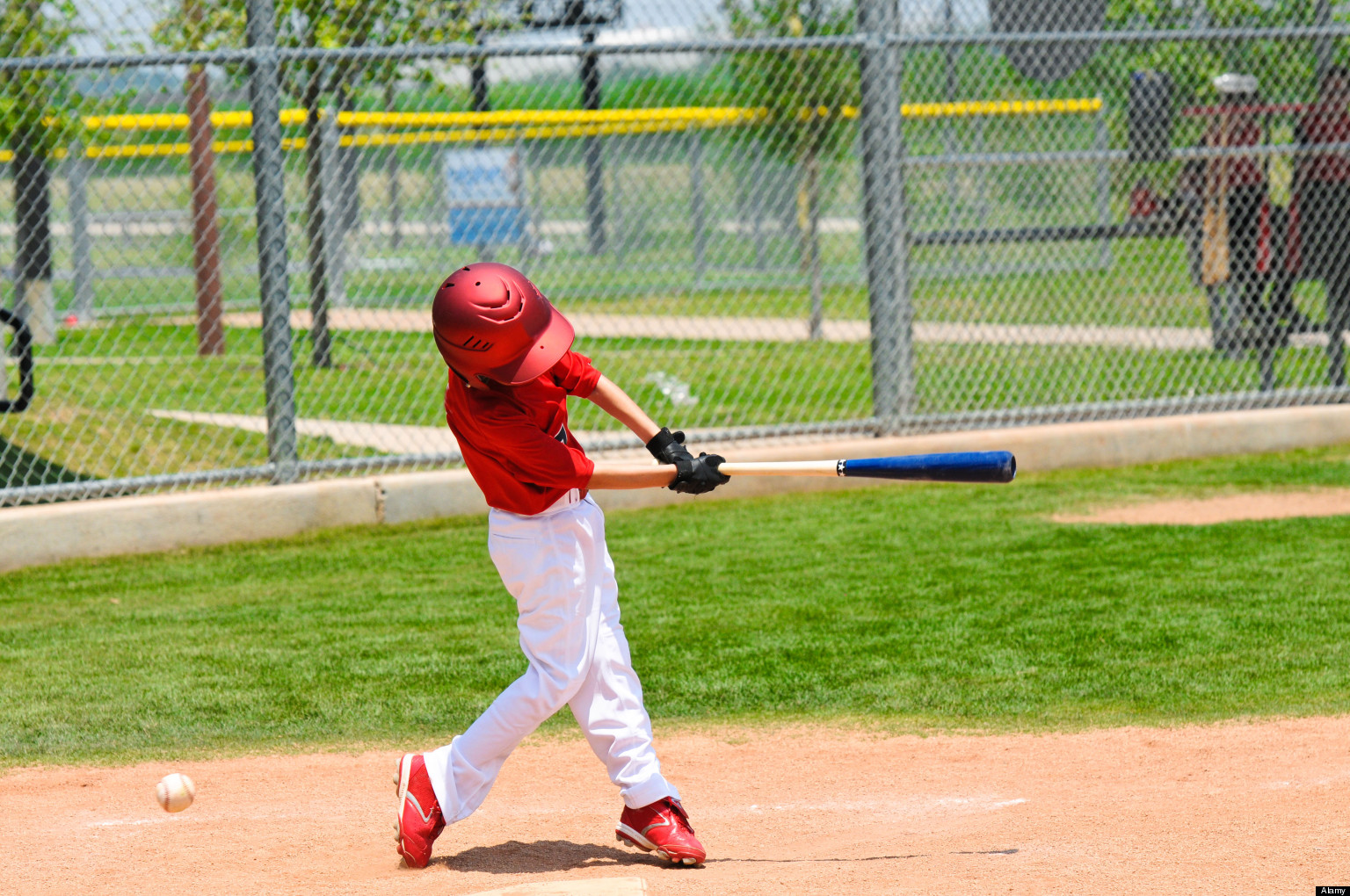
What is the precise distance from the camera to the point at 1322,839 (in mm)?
3283

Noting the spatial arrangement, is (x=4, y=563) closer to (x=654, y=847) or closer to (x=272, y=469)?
(x=272, y=469)

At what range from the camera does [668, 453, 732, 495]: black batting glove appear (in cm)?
345

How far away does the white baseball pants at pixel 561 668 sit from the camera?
3455mm

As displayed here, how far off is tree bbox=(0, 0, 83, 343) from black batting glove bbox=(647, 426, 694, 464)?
5267 millimetres

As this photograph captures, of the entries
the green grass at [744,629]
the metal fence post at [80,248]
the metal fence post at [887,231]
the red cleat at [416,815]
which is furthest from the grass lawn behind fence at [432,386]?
the red cleat at [416,815]

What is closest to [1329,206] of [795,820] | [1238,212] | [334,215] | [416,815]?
[1238,212]

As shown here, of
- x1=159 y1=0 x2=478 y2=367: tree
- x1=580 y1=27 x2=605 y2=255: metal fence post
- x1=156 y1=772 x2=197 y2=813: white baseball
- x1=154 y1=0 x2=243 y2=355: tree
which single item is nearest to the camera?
x1=156 y1=772 x2=197 y2=813: white baseball

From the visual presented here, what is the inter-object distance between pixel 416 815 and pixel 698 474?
1.04m

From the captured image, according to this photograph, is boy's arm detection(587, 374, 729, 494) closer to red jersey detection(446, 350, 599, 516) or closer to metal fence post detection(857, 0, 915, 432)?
red jersey detection(446, 350, 599, 516)

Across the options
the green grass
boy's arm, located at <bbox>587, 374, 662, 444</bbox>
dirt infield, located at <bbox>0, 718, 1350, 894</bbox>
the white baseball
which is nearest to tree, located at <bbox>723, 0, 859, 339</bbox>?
the green grass

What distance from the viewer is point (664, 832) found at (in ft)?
11.4

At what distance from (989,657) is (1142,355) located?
6.82 meters

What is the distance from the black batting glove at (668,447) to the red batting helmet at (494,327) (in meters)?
0.34

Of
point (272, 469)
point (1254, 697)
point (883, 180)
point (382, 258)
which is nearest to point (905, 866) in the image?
point (1254, 697)
